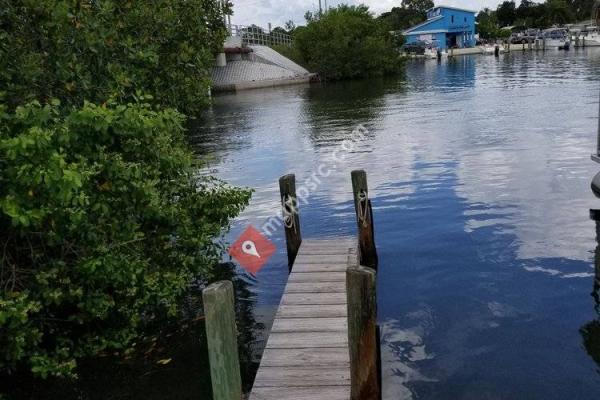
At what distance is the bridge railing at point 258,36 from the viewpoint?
73.4 m

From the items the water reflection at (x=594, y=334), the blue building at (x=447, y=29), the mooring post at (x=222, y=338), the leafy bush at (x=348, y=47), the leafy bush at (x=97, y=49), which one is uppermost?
the blue building at (x=447, y=29)

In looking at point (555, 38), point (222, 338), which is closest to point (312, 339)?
point (222, 338)

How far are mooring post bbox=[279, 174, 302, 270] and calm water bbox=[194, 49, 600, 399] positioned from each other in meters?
0.62

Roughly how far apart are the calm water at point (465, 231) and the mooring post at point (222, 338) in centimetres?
283

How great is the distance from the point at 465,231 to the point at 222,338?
9014 millimetres

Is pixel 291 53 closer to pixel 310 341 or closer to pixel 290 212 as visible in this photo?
pixel 290 212

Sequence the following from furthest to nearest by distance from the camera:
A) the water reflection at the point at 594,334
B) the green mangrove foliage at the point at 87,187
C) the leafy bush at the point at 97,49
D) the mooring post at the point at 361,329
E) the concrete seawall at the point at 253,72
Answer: the concrete seawall at the point at 253,72, the water reflection at the point at 594,334, the leafy bush at the point at 97,49, the green mangrove foliage at the point at 87,187, the mooring post at the point at 361,329

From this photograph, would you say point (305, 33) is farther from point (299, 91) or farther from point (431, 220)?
point (431, 220)

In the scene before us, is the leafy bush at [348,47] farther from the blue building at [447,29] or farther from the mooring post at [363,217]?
the mooring post at [363,217]

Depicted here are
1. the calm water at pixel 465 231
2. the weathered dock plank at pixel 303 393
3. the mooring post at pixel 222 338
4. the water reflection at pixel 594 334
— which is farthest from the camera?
the water reflection at pixel 594 334

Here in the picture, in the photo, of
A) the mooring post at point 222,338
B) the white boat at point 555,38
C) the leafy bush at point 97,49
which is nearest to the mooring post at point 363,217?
the leafy bush at point 97,49

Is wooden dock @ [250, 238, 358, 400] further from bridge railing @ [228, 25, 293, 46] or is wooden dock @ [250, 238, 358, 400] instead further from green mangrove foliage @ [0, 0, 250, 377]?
bridge railing @ [228, 25, 293, 46]

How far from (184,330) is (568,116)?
78.5 ft

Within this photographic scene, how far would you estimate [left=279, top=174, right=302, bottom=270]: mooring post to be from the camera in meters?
11.0
